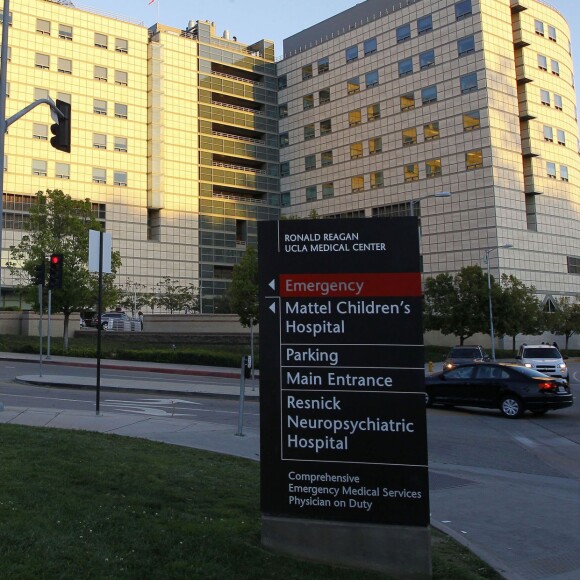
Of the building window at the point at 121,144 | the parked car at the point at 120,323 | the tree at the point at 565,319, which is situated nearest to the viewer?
the parked car at the point at 120,323

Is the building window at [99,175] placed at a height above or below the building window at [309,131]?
below

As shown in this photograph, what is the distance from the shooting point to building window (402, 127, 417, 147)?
258ft

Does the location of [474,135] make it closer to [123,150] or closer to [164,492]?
[123,150]

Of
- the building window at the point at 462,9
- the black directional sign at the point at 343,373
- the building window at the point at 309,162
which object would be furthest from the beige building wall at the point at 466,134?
the black directional sign at the point at 343,373

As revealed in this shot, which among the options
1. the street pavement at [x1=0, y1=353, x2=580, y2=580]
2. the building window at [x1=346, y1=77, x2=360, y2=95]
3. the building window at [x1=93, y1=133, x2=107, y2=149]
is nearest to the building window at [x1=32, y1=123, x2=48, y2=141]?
the building window at [x1=93, y1=133, x2=107, y2=149]

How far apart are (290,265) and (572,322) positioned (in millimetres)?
72556

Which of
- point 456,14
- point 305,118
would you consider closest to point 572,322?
point 456,14

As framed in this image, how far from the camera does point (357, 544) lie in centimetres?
545

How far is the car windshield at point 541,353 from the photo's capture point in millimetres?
28016

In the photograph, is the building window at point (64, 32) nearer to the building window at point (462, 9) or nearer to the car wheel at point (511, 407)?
the building window at point (462, 9)

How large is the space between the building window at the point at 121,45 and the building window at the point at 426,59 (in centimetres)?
3437

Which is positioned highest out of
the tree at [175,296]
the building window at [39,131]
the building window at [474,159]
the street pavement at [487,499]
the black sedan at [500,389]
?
the building window at [39,131]

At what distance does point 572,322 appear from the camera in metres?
72.1

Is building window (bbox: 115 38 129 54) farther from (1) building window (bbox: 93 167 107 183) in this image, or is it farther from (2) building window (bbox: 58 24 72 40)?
(1) building window (bbox: 93 167 107 183)
